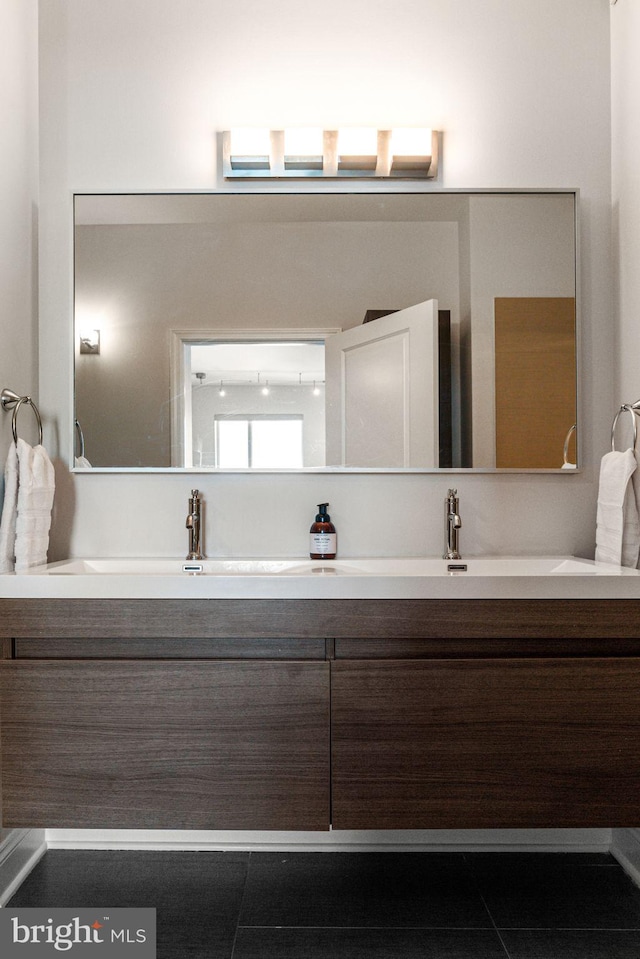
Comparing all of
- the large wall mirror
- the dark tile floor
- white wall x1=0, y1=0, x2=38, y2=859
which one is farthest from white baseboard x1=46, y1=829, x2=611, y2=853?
the large wall mirror

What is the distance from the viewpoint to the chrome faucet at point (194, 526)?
192cm

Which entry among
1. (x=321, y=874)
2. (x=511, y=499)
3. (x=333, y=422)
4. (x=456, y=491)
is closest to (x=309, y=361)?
(x=333, y=422)

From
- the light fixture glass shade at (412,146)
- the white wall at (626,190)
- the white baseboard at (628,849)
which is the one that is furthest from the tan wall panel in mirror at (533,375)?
the white baseboard at (628,849)

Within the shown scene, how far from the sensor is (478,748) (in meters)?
1.47

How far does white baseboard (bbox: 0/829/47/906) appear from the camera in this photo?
1650mm

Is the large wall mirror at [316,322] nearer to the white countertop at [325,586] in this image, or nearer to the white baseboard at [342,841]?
the white countertop at [325,586]

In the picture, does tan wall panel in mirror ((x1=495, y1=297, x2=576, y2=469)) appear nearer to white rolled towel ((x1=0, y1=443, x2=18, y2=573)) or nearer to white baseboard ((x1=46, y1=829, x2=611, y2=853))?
white baseboard ((x1=46, y1=829, x2=611, y2=853))

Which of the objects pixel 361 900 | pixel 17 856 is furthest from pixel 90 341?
pixel 361 900

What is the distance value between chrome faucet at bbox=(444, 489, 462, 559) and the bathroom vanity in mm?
429

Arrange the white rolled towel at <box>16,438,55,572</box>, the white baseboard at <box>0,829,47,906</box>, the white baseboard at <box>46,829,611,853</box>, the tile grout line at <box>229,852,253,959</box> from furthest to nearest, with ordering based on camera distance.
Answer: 1. the white baseboard at <box>46,829,611,853</box>
2. the white rolled towel at <box>16,438,55,572</box>
3. the white baseboard at <box>0,829,47,906</box>
4. the tile grout line at <box>229,852,253,959</box>

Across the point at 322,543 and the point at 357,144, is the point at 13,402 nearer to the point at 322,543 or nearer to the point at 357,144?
the point at 322,543

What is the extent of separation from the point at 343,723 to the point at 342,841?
0.63 metres

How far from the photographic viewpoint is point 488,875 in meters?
1.77

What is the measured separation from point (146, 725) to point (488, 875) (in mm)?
976
